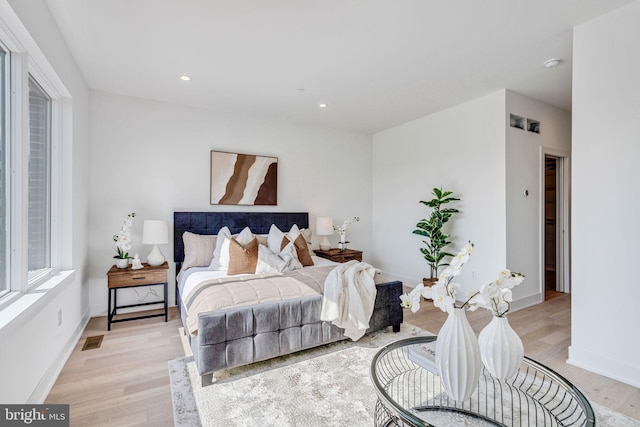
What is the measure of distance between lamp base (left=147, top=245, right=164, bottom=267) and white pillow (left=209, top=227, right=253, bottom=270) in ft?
1.92

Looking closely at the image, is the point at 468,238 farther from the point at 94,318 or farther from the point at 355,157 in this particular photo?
the point at 94,318

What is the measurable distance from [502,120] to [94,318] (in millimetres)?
5255

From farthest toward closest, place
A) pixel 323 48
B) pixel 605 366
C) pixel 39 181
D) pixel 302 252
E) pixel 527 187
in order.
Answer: pixel 527 187
pixel 302 252
pixel 323 48
pixel 39 181
pixel 605 366

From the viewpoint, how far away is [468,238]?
4.04 meters

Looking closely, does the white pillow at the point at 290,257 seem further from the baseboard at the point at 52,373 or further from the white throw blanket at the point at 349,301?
the baseboard at the point at 52,373

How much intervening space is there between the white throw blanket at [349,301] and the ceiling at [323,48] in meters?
2.03

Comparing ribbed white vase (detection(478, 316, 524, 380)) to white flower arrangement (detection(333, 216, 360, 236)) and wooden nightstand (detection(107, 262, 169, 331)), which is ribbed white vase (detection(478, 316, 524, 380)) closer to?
wooden nightstand (detection(107, 262, 169, 331))

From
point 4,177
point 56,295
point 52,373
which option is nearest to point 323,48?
point 4,177

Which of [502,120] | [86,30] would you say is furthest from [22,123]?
[502,120]

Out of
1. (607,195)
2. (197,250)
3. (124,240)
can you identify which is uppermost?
(607,195)

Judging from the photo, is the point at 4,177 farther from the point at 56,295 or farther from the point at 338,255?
the point at 338,255

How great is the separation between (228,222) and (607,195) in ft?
12.8

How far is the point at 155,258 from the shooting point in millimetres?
3520

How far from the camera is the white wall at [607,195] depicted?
7.17 feet
